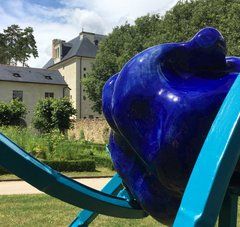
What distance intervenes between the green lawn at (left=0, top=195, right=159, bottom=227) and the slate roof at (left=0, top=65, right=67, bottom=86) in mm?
38537

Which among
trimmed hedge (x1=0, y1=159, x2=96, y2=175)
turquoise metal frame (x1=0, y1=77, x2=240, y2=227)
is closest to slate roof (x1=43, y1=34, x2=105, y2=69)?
trimmed hedge (x1=0, y1=159, x2=96, y2=175)

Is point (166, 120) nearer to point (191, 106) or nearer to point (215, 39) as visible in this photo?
point (191, 106)

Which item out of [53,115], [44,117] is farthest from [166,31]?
[44,117]

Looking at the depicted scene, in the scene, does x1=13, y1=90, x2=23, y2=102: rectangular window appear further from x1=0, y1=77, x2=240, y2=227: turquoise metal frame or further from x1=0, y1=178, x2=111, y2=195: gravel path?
x1=0, y1=77, x2=240, y2=227: turquoise metal frame

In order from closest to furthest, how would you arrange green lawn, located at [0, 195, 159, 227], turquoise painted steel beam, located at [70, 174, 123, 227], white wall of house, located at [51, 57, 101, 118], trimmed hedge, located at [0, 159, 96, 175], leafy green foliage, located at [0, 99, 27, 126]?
turquoise painted steel beam, located at [70, 174, 123, 227], green lawn, located at [0, 195, 159, 227], trimmed hedge, located at [0, 159, 96, 175], leafy green foliage, located at [0, 99, 27, 126], white wall of house, located at [51, 57, 101, 118]

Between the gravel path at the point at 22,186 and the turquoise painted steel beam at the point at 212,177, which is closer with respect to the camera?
the turquoise painted steel beam at the point at 212,177

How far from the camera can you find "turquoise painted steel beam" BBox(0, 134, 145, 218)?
62.3 inches

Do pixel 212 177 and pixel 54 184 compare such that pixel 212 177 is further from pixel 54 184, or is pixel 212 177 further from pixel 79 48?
pixel 79 48

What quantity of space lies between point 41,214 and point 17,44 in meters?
56.4

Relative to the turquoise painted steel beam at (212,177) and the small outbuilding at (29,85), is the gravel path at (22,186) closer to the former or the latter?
the turquoise painted steel beam at (212,177)

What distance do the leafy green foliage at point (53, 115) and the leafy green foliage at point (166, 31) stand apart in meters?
5.63

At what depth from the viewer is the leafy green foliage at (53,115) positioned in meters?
34.4

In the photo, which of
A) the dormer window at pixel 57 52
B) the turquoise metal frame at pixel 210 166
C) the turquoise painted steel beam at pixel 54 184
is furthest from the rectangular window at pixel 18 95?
the turquoise metal frame at pixel 210 166

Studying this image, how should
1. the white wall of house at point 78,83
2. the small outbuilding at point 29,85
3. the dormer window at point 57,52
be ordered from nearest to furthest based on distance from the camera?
the small outbuilding at point 29,85
the white wall of house at point 78,83
the dormer window at point 57,52
